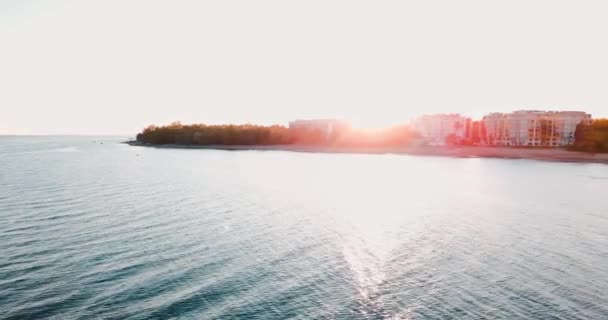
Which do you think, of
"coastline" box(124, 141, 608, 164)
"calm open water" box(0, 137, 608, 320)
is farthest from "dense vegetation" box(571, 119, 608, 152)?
"calm open water" box(0, 137, 608, 320)

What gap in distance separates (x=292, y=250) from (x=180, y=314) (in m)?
12.1

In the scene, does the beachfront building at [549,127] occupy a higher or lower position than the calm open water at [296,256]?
higher

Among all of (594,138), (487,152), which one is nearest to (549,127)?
(487,152)

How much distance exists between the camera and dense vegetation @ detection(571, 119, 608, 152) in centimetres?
13766

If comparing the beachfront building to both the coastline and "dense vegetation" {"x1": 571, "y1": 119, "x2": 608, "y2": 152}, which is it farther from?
"dense vegetation" {"x1": 571, "y1": 119, "x2": 608, "y2": 152}

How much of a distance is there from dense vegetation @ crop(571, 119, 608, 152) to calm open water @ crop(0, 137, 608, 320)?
9859cm

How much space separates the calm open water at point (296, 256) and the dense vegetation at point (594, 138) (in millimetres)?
98591

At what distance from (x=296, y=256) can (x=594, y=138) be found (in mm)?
145485

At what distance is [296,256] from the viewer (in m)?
29.4

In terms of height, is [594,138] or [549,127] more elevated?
[549,127]

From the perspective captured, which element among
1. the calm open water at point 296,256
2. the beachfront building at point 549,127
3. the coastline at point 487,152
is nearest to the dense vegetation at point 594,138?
the coastline at point 487,152

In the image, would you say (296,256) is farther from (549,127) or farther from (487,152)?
(549,127)

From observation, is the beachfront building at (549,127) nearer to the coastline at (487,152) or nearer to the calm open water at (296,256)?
the coastline at (487,152)

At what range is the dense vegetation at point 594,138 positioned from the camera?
452ft
